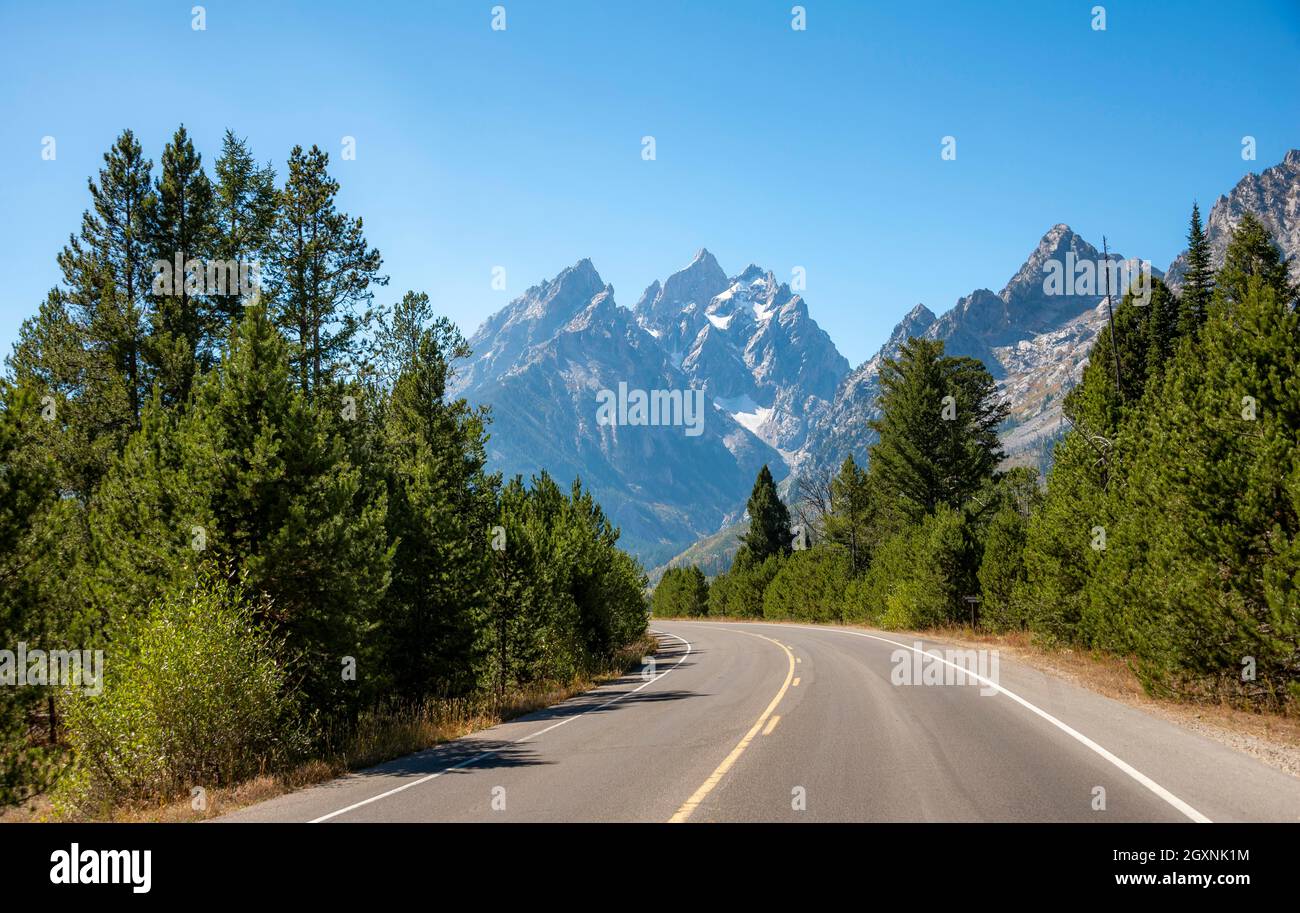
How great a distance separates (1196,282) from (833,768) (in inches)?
1958

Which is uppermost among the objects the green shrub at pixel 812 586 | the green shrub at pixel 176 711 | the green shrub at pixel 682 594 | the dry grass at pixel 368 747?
the green shrub at pixel 176 711

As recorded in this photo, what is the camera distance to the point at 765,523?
81688mm

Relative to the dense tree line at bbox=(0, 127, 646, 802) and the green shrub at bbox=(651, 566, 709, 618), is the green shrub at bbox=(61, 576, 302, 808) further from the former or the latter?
the green shrub at bbox=(651, 566, 709, 618)

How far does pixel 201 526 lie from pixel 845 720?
37.6 feet

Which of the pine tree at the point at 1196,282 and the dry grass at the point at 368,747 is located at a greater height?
the pine tree at the point at 1196,282

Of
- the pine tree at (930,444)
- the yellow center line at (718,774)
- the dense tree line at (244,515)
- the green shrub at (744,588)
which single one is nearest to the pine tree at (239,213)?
the dense tree line at (244,515)

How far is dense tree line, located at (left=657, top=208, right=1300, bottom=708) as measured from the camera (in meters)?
12.1

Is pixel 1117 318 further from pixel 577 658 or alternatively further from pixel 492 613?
pixel 492 613

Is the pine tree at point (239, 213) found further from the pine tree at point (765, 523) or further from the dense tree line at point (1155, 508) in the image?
the pine tree at point (765, 523)

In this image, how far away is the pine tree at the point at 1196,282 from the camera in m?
41.4

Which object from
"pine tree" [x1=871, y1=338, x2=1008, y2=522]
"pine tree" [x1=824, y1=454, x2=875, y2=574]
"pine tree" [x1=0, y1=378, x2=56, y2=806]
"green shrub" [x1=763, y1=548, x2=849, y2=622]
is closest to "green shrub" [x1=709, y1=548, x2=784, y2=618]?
"green shrub" [x1=763, y1=548, x2=849, y2=622]

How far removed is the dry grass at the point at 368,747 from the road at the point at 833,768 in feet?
1.62
